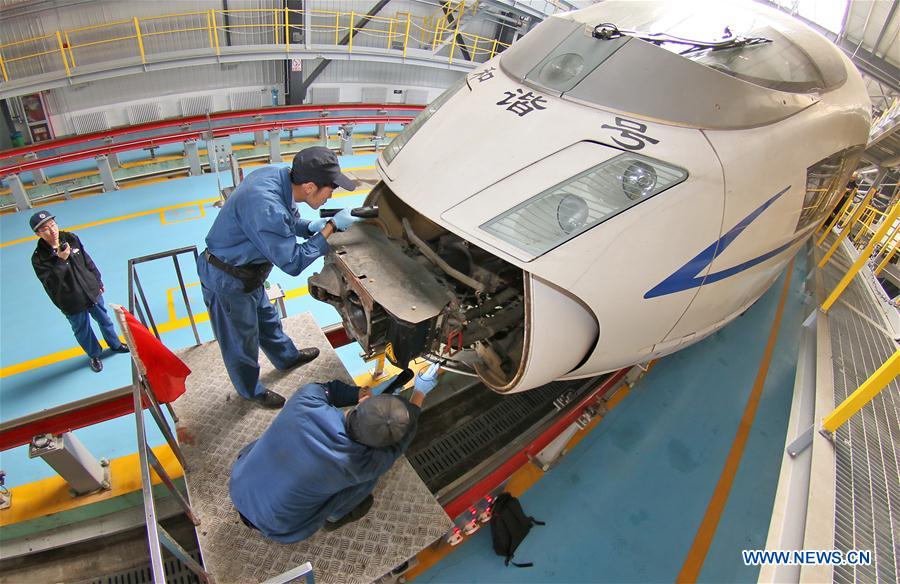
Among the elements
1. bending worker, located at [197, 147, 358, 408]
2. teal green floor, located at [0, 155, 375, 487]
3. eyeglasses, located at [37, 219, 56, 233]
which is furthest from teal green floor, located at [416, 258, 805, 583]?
eyeglasses, located at [37, 219, 56, 233]

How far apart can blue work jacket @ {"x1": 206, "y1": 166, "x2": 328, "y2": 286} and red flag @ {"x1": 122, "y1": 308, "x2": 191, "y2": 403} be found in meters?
0.61

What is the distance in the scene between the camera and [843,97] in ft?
11.5

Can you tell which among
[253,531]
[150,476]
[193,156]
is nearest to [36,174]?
[193,156]

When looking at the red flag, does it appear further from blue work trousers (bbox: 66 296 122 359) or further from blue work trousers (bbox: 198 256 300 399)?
blue work trousers (bbox: 66 296 122 359)

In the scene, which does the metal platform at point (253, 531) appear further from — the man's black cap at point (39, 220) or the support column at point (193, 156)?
the support column at point (193, 156)

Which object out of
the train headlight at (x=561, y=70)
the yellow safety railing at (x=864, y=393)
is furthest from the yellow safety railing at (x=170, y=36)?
the yellow safety railing at (x=864, y=393)

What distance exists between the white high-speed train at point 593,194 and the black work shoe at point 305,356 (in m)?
1.31

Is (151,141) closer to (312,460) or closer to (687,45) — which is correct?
(312,460)

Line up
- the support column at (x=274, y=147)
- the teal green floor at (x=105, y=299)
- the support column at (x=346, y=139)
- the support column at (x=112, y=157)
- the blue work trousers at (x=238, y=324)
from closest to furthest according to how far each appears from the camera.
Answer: the blue work trousers at (x=238, y=324) → the teal green floor at (x=105, y=299) → the support column at (x=112, y=157) → the support column at (x=274, y=147) → the support column at (x=346, y=139)

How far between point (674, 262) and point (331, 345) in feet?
9.61

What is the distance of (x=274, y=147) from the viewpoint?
8711mm

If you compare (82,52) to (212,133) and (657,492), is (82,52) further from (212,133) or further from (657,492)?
(657,492)

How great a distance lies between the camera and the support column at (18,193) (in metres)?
6.55

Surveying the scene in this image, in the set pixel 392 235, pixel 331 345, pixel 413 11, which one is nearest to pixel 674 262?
pixel 392 235
